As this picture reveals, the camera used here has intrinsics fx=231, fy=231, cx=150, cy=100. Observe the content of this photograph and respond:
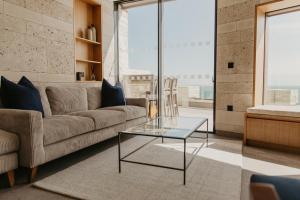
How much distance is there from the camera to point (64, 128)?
2.37 metres

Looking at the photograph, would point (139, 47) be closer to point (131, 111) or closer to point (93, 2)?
point (93, 2)

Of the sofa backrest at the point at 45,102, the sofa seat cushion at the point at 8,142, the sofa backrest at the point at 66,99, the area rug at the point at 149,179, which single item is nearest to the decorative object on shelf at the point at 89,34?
the sofa backrest at the point at 66,99

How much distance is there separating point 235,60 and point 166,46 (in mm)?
1486

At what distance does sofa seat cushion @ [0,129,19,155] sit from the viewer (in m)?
1.86

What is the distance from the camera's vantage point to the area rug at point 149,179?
6.00 ft

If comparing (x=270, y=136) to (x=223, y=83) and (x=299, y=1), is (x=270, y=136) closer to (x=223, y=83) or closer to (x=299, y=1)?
(x=223, y=83)

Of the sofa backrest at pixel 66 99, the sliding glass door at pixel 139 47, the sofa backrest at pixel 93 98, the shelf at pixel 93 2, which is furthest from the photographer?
the sliding glass door at pixel 139 47

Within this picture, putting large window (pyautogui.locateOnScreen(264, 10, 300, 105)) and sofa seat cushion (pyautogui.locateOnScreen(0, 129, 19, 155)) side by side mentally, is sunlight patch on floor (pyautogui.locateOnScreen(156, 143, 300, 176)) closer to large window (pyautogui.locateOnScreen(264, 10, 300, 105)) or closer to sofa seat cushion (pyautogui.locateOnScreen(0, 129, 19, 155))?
large window (pyautogui.locateOnScreen(264, 10, 300, 105))

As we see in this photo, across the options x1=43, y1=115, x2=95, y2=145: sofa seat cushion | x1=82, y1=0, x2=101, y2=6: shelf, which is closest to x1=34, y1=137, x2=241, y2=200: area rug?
x1=43, y1=115, x2=95, y2=145: sofa seat cushion

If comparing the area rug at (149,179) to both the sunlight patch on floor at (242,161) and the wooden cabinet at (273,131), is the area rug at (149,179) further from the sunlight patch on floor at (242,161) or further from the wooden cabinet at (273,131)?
the wooden cabinet at (273,131)

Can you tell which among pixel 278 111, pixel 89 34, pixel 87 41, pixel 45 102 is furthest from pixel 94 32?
pixel 278 111

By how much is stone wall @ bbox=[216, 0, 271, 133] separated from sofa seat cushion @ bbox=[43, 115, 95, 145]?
227 cm

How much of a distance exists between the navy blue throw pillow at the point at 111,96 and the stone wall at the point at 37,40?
571mm

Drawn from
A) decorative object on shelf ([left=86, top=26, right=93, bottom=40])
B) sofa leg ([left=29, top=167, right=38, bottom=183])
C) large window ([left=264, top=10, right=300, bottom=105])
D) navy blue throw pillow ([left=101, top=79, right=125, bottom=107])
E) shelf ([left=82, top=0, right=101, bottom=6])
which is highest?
shelf ([left=82, top=0, right=101, bottom=6])
